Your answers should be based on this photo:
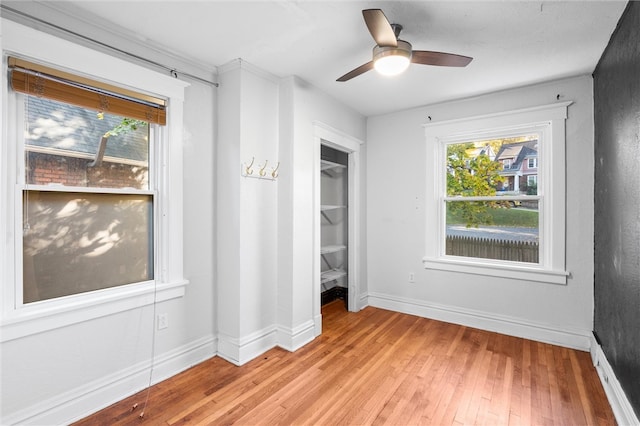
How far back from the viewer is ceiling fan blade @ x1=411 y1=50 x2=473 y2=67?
2029 millimetres

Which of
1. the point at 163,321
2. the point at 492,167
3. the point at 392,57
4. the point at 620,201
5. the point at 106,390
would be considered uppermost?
the point at 392,57

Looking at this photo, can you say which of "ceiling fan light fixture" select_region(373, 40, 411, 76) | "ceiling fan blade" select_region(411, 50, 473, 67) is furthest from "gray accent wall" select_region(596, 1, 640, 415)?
"ceiling fan light fixture" select_region(373, 40, 411, 76)

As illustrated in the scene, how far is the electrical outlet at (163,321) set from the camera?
2.39m

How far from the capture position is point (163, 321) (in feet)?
7.92

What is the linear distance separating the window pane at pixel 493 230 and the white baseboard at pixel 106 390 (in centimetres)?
291

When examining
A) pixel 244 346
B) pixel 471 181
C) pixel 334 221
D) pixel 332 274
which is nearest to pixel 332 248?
pixel 332 274

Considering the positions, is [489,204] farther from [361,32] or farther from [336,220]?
[361,32]

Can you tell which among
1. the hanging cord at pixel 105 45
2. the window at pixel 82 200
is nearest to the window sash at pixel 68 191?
the window at pixel 82 200

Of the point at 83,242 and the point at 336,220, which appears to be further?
the point at 336,220

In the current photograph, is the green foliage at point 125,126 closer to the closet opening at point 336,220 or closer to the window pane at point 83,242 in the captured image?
the window pane at point 83,242

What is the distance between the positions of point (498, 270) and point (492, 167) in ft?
3.67

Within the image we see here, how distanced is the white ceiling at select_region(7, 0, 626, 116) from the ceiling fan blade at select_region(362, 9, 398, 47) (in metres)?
0.20

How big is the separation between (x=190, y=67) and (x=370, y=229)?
277 cm

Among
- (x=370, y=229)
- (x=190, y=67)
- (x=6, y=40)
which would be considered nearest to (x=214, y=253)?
(x=190, y=67)
